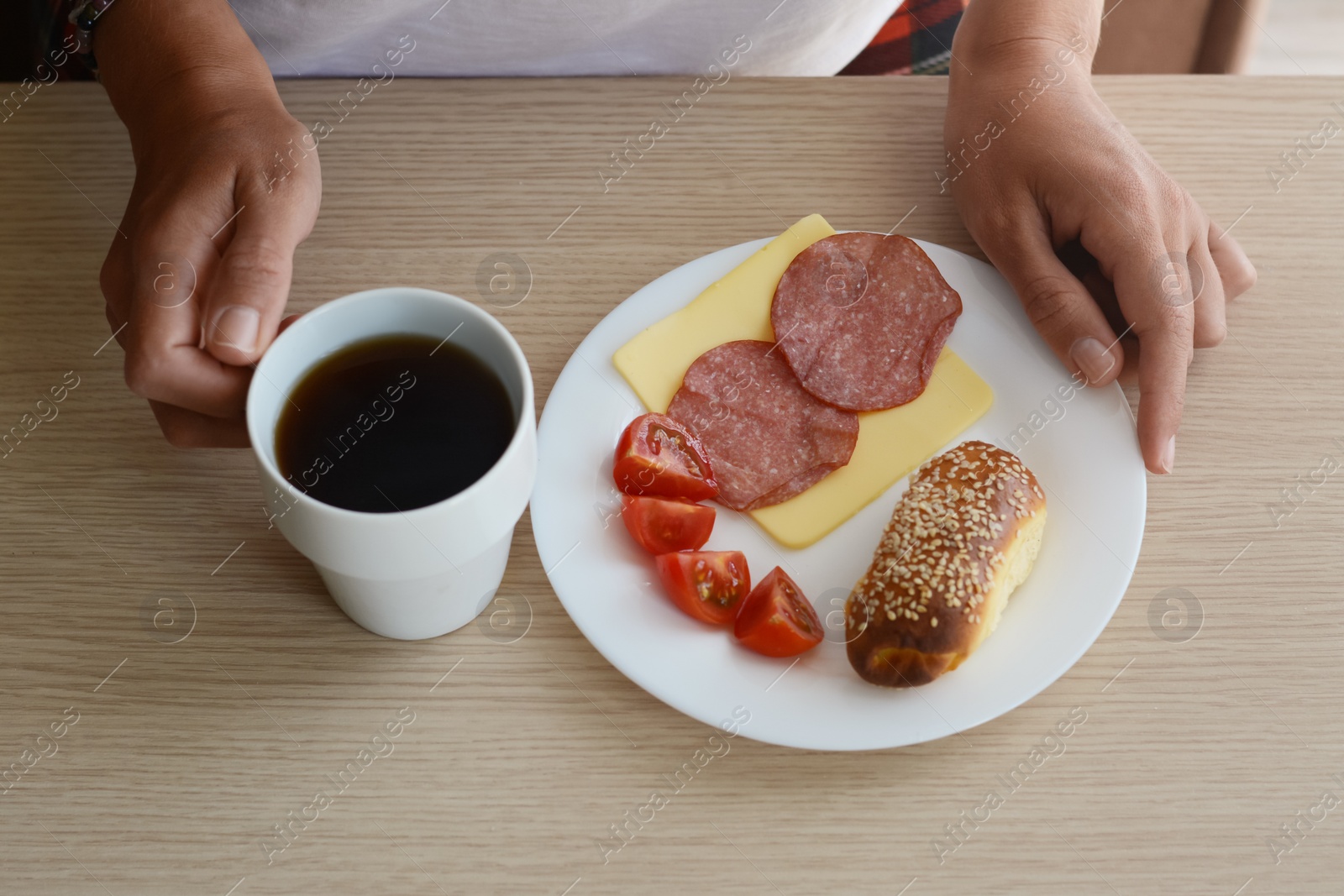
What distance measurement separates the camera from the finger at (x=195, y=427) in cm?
89

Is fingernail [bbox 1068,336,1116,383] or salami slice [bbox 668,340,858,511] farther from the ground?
fingernail [bbox 1068,336,1116,383]

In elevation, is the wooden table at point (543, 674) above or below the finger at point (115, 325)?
below

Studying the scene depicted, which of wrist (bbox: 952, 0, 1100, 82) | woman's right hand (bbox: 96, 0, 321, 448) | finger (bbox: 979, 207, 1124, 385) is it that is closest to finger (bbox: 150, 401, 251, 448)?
woman's right hand (bbox: 96, 0, 321, 448)

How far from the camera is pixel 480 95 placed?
121cm

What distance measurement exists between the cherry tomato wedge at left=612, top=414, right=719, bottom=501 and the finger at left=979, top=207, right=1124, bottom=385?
40cm

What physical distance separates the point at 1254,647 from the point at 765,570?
0.46 metres

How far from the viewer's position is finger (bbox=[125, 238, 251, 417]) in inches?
31.4

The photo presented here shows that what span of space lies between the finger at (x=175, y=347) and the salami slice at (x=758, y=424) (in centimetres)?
42

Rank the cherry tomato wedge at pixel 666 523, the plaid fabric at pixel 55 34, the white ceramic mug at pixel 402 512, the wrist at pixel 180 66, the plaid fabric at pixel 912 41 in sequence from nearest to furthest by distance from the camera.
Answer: the white ceramic mug at pixel 402 512
the cherry tomato wedge at pixel 666 523
the wrist at pixel 180 66
the plaid fabric at pixel 55 34
the plaid fabric at pixel 912 41

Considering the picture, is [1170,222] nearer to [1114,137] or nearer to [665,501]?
[1114,137]

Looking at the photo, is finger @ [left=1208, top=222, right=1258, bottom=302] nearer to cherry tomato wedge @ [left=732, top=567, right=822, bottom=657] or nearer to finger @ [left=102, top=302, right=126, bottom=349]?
cherry tomato wedge @ [left=732, top=567, right=822, bottom=657]

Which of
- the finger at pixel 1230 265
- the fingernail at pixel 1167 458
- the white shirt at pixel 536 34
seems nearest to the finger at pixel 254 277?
the white shirt at pixel 536 34

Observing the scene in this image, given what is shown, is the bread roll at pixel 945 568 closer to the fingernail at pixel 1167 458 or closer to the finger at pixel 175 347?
the fingernail at pixel 1167 458

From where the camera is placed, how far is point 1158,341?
966mm
